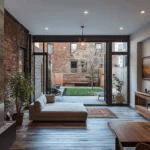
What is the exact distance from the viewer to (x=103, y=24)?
6.55 metres

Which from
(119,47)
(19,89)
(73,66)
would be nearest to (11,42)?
(19,89)

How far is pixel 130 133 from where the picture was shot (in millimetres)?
2434

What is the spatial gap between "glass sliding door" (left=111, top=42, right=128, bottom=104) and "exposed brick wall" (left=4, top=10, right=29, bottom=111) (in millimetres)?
3824

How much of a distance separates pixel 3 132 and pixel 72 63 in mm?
15718

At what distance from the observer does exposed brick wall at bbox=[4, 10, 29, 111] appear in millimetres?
5387

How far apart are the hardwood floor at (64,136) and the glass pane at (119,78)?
3.08 metres

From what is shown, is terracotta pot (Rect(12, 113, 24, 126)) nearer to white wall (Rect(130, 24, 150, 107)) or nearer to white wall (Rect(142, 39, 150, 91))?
white wall (Rect(142, 39, 150, 91))

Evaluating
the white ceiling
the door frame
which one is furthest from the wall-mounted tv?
the door frame

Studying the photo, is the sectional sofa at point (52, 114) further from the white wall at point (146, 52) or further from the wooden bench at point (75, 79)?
the wooden bench at point (75, 79)

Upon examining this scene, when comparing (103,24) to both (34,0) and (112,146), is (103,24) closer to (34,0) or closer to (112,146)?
(34,0)

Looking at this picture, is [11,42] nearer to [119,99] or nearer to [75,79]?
[119,99]

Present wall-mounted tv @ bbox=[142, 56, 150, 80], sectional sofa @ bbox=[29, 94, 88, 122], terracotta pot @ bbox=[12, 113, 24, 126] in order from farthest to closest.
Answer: wall-mounted tv @ bbox=[142, 56, 150, 80]
sectional sofa @ bbox=[29, 94, 88, 122]
terracotta pot @ bbox=[12, 113, 24, 126]

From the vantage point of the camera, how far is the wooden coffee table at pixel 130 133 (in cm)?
217

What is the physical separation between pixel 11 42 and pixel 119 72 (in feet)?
15.5
